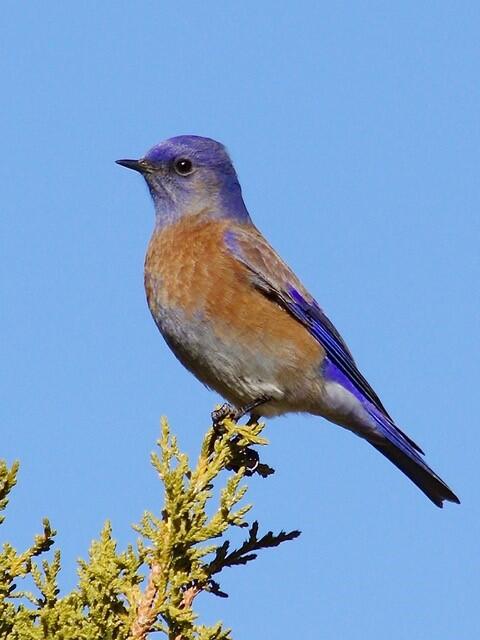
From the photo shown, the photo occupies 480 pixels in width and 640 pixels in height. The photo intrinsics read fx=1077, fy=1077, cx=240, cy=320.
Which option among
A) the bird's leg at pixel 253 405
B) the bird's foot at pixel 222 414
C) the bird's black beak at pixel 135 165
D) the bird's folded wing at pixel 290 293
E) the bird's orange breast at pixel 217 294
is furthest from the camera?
the bird's black beak at pixel 135 165

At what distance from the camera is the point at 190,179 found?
665 cm

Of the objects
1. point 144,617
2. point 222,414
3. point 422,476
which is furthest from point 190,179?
point 144,617

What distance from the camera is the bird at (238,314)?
5711 mm

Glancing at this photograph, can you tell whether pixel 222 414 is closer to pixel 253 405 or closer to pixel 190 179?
pixel 253 405

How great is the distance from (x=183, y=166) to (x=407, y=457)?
2248mm

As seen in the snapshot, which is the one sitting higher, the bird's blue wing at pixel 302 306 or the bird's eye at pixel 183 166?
the bird's eye at pixel 183 166

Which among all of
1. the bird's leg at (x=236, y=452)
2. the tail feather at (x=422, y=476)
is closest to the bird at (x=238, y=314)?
the tail feather at (x=422, y=476)

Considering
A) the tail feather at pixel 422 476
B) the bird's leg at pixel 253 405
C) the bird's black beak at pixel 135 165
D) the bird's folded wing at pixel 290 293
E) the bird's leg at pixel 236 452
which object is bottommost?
the bird's leg at pixel 236 452

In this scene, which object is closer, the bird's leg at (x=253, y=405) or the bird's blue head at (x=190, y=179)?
the bird's leg at (x=253, y=405)

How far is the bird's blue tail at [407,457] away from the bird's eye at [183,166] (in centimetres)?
182

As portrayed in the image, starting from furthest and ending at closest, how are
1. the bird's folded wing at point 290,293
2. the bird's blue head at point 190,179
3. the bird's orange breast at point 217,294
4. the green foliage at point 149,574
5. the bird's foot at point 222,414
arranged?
the bird's blue head at point 190,179 → the bird's folded wing at point 290,293 → the bird's orange breast at point 217,294 → the bird's foot at point 222,414 → the green foliage at point 149,574

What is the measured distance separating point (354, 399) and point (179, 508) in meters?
2.78

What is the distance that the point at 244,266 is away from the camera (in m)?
6.00

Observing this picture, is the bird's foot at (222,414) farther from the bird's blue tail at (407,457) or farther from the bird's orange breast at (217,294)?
the bird's blue tail at (407,457)
